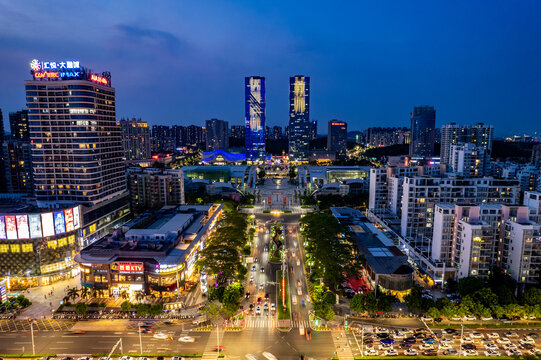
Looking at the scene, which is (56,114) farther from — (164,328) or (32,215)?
(164,328)

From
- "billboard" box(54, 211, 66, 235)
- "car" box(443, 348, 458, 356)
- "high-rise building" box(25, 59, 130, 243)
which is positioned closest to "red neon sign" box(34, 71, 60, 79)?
"high-rise building" box(25, 59, 130, 243)

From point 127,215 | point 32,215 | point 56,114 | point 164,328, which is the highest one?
point 56,114

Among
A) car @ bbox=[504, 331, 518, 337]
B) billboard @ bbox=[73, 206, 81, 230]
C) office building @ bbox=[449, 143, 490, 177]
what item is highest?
office building @ bbox=[449, 143, 490, 177]

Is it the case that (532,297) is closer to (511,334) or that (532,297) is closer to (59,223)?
(511,334)

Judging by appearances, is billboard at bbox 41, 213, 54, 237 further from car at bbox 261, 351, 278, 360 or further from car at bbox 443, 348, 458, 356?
car at bbox 443, 348, 458, 356

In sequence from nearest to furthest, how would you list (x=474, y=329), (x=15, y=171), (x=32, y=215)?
(x=474, y=329)
(x=32, y=215)
(x=15, y=171)

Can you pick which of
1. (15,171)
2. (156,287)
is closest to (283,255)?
(156,287)
